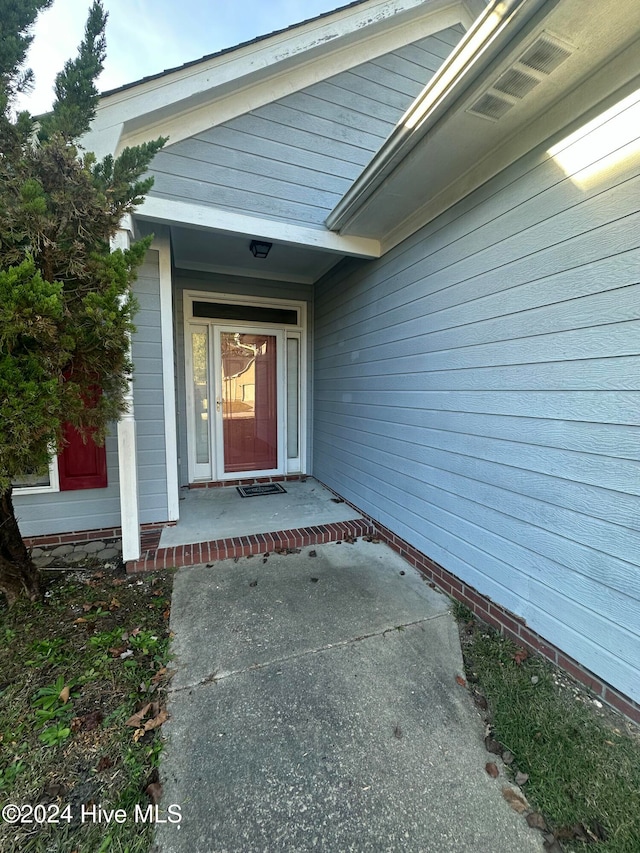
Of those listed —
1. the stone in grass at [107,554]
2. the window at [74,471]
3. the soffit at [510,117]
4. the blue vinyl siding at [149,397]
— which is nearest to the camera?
the soffit at [510,117]

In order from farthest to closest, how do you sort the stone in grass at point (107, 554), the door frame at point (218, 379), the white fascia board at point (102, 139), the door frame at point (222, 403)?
1. the door frame at point (222, 403)
2. the door frame at point (218, 379)
3. the stone in grass at point (107, 554)
4. the white fascia board at point (102, 139)

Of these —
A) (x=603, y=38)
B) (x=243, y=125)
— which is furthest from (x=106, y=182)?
(x=603, y=38)

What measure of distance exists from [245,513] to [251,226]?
2.73m

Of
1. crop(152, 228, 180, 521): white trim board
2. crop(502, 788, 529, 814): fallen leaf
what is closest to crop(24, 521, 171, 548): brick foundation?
crop(152, 228, 180, 521): white trim board

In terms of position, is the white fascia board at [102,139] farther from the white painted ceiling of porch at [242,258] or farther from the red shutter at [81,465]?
the red shutter at [81,465]

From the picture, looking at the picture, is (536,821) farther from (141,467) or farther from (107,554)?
(141,467)

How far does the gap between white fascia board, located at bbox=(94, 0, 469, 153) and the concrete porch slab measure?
324 cm

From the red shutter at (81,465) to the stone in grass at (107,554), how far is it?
0.56m

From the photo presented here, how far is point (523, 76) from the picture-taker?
5.45 ft

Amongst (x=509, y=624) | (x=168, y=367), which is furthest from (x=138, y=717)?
(x=168, y=367)

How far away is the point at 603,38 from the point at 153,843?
11.2 feet

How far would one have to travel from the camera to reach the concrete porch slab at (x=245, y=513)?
323 centimetres

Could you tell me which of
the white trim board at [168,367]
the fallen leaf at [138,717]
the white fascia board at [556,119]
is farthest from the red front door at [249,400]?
the fallen leaf at [138,717]

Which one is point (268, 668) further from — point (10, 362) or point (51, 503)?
point (51, 503)
